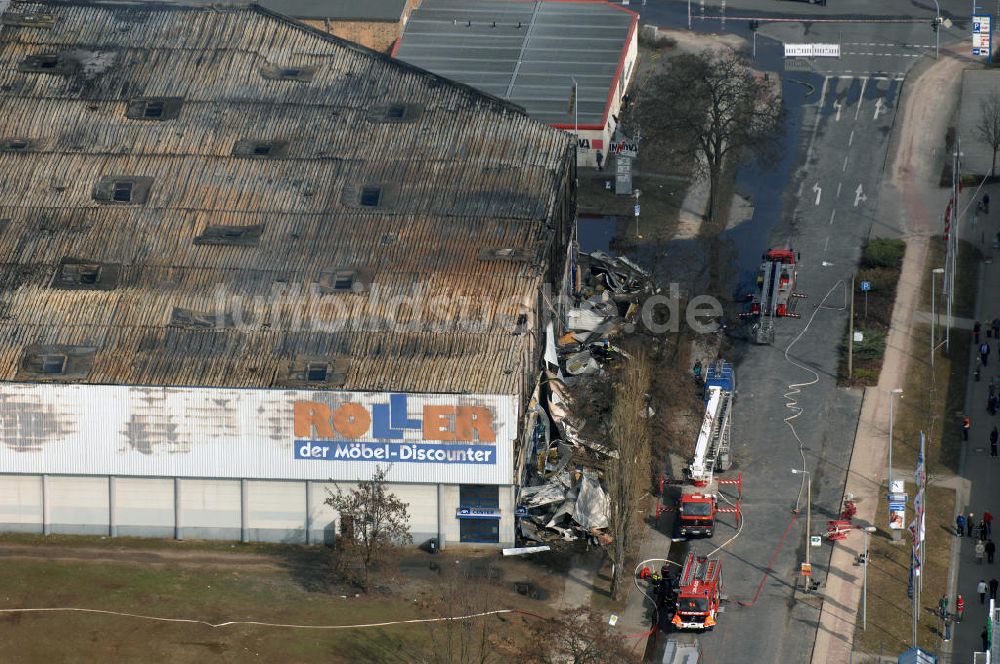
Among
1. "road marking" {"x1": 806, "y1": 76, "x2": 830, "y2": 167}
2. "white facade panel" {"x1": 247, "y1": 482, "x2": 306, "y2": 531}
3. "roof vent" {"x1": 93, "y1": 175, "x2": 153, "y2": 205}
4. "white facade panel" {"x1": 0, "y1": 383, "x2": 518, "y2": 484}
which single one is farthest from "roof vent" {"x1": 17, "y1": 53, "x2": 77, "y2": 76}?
"road marking" {"x1": 806, "y1": 76, "x2": 830, "y2": 167}

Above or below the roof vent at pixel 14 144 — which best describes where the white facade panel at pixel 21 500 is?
below

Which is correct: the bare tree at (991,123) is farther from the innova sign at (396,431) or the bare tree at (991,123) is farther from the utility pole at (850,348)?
the innova sign at (396,431)

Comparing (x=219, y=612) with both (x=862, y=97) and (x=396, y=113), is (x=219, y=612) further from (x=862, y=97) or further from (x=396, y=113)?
(x=862, y=97)

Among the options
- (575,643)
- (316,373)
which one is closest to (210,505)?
(316,373)

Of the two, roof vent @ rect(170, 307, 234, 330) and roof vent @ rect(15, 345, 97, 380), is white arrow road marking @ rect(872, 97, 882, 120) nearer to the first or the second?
roof vent @ rect(170, 307, 234, 330)

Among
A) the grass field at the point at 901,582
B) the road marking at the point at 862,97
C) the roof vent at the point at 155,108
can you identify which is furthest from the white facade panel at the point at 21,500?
the road marking at the point at 862,97

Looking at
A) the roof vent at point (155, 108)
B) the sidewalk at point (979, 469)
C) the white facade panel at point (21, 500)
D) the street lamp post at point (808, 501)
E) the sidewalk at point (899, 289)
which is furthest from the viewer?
the roof vent at point (155, 108)

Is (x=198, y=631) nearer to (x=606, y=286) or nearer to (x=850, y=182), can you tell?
(x=606, y=286)

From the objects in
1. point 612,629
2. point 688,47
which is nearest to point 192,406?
point 612,629
